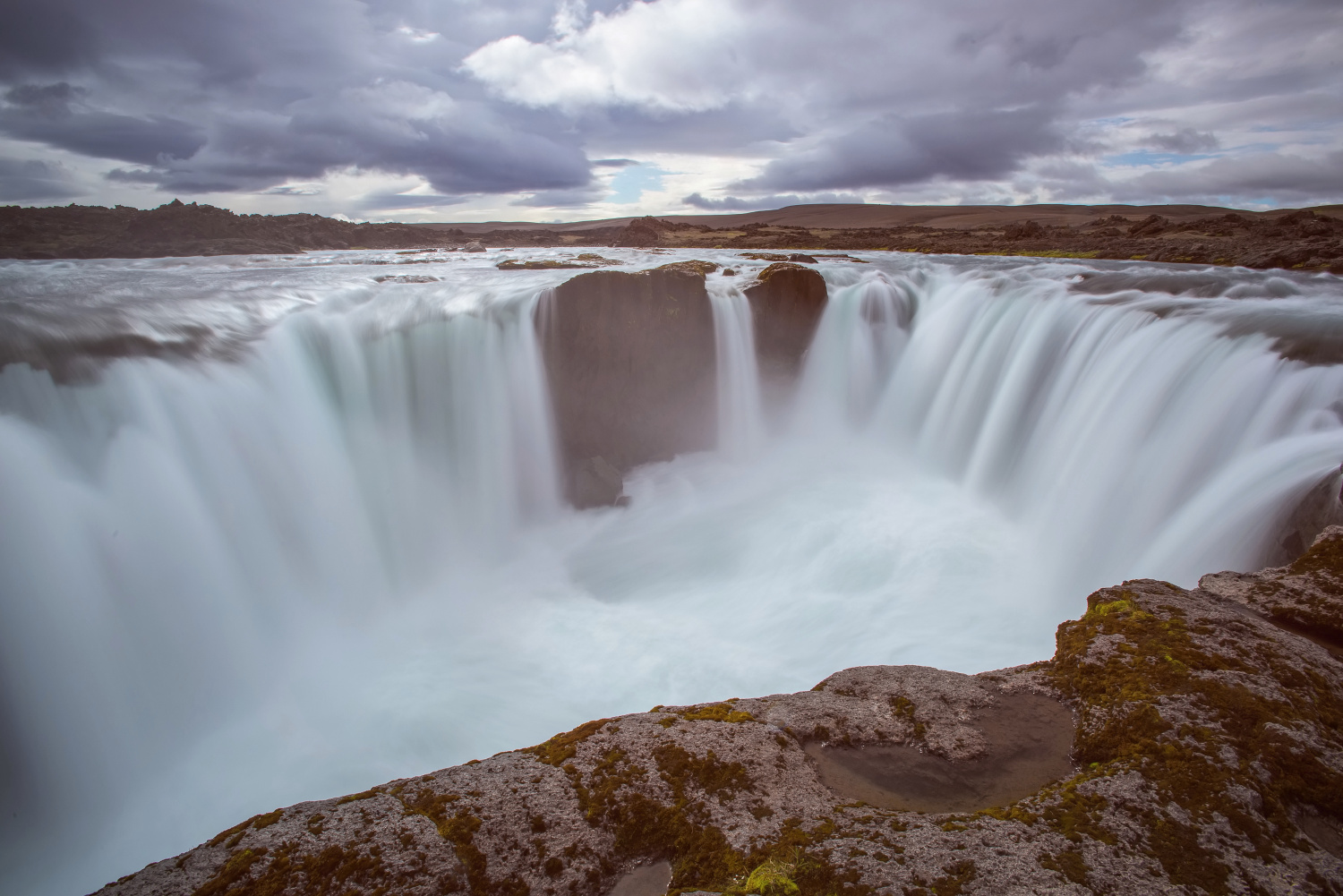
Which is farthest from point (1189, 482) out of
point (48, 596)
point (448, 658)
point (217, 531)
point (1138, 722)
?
point (48, 596)

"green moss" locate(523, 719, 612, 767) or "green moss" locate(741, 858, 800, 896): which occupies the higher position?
"green moss" locate(741, 858, 800, 896)

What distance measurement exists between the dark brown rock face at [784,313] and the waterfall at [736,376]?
31cm

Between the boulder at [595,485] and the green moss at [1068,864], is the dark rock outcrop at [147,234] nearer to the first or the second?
the boulder at [595,485]

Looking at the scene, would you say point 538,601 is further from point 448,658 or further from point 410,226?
point 410,226

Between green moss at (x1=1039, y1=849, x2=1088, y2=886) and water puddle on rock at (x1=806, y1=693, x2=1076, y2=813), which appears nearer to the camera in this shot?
green moss at (x1=1039, y1=849, x2=1088, y2=886)

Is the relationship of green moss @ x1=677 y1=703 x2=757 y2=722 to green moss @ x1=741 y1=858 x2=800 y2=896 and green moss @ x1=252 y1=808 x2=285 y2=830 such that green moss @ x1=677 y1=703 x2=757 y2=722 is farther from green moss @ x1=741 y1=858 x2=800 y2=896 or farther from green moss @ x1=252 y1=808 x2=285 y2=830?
green moss @ x1=252 y1=808 x2=285 y2=830

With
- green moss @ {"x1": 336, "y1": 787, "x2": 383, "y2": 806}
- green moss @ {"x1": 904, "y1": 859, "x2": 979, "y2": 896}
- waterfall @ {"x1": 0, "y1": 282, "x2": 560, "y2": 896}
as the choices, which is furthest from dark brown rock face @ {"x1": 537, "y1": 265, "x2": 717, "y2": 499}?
green moss @ {"x1": 904, "y1": 859, "x2": 979, "y2": 896}

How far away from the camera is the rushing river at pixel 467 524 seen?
581 cm

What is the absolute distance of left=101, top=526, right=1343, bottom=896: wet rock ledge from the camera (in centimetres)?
221

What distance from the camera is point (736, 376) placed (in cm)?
1440

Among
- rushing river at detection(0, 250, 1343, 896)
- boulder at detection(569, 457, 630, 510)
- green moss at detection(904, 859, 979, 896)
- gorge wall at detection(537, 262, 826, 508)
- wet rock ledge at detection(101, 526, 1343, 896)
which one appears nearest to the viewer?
green moss at detection(904, 859, 979, 896)

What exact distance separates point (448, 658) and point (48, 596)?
3716mm

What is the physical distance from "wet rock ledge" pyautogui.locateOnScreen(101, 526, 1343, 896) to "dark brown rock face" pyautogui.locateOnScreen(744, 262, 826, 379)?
1176cm

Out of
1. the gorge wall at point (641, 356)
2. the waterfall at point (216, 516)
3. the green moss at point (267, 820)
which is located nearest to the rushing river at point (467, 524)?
the waterfall at point (216, 516)
